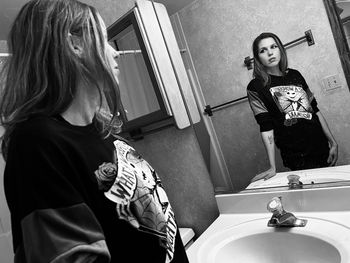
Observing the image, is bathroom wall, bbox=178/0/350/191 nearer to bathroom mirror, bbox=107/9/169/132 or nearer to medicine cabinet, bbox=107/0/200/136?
medicine cabinet, bbox=107/0/200/136

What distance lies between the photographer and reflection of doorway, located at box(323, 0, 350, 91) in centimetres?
82

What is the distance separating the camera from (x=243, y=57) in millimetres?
985

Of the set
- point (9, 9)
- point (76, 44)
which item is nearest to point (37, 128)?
point (76, 44)

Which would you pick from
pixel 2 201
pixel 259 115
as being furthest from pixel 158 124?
pixel 2 201

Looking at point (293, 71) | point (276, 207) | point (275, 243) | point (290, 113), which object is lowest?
point (275, 243)

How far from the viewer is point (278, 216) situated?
89cm

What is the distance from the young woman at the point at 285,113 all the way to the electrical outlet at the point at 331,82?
52 millimetres

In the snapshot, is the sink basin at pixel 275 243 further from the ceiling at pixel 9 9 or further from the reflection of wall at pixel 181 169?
the ceiling at pixel 9 9

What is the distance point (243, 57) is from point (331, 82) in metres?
0.29

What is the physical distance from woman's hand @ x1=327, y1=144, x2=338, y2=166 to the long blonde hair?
0.77 metres

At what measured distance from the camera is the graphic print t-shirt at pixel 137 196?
0.55m

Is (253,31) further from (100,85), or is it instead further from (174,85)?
(100,85)

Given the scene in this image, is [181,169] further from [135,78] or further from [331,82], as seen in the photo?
[331,82]

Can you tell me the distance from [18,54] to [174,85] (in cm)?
64
